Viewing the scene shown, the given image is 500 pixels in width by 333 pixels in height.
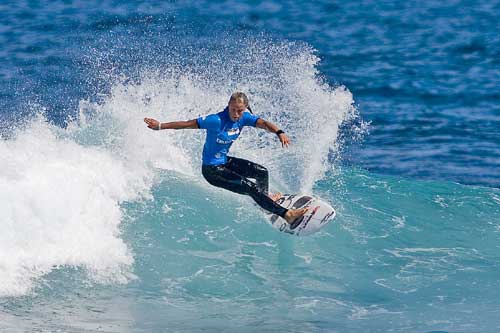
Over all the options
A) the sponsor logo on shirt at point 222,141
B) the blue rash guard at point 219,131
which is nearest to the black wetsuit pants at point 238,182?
the blue rash guard at point 219,131

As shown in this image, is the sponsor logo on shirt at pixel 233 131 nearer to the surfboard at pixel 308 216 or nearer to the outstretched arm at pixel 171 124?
the outstretched arm at pixel 171 124

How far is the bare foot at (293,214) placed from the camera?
40.7ft

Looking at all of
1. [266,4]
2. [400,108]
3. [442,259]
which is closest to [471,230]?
[442,259]

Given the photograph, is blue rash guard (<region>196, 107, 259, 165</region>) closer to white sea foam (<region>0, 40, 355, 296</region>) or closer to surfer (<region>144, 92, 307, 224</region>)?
surfer (<region>144, 92, 307, 224</region>)

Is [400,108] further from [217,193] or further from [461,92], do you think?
[217,193]

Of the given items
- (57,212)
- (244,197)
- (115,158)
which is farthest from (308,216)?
(115,158)

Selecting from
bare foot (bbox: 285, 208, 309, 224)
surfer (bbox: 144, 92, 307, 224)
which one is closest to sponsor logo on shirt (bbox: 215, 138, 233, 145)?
surfer (bbox: 144, 92, 307, 224)

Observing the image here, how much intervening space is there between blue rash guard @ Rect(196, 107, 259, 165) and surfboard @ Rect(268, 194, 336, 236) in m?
1.22

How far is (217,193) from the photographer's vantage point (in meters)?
14.8

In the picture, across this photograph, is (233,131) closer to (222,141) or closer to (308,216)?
(222,141)

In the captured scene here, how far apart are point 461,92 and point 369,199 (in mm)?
8899

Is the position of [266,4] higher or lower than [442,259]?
higher

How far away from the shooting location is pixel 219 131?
12.2m

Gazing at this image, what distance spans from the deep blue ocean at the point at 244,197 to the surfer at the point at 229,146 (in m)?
0.93
